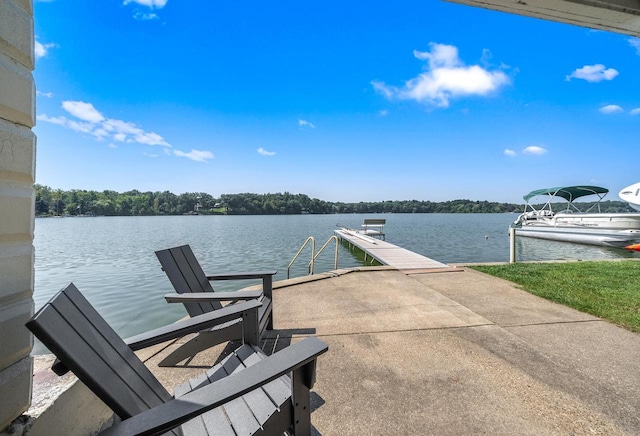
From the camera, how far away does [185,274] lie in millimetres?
2811

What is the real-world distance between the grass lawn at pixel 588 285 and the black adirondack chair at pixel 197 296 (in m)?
3.95

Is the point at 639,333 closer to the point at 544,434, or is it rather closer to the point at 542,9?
the point at 544,434

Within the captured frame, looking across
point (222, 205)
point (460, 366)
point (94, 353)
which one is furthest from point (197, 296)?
point (222, 205)

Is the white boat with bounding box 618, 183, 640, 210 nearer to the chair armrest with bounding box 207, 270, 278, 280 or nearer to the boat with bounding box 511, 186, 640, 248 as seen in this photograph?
the boat with bounding box 511, 186, 640, 248

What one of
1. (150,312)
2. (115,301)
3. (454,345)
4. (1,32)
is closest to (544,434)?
(454,345)

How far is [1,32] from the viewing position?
2.99ft

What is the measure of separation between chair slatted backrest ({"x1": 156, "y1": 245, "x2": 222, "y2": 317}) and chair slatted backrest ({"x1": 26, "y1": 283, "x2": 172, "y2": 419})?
114cm

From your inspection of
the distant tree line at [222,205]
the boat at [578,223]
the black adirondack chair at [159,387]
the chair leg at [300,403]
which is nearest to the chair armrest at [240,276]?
the black adirondack chair at [159,387]

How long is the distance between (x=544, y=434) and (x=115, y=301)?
26.3 feet

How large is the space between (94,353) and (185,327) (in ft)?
1.93

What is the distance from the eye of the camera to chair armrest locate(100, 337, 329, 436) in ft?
2.97

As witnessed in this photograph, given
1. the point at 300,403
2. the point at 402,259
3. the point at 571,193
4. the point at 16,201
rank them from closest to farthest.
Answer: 1. the point at 16,201
2. the point at 300,403
3. the point at 402,259
4. the point at 571,193

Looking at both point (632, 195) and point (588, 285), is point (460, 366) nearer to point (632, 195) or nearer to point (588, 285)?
point (588, 285)

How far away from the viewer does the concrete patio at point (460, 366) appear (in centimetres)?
184
